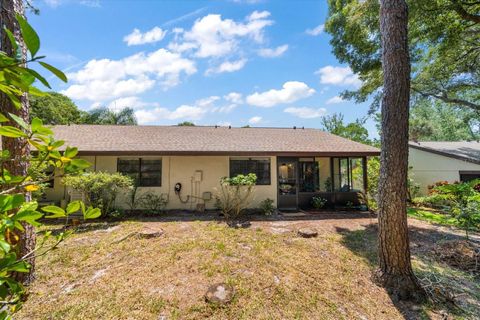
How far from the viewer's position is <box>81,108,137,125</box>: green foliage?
92.0ft

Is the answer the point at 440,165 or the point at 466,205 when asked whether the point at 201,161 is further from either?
the point at 440,165

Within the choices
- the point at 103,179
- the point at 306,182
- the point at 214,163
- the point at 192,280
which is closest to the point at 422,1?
the point at 306,182

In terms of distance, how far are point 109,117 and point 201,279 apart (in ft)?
97.0

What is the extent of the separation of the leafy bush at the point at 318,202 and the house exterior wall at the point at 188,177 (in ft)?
6.12

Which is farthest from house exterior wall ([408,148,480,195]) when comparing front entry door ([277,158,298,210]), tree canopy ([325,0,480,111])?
front entry door ([277,158,298,210])

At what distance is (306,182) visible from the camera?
1166 cm

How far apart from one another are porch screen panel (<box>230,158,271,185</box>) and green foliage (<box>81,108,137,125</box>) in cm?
2376

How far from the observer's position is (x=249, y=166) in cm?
1003

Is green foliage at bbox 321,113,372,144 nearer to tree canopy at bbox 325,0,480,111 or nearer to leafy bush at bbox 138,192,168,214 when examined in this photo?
tree canopy at bbox 325,0,480,111

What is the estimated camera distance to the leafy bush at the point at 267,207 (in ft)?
29.7

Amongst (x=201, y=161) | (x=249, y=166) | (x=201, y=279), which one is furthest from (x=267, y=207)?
(x=201, y=279)

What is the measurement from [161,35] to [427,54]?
36.6 feet

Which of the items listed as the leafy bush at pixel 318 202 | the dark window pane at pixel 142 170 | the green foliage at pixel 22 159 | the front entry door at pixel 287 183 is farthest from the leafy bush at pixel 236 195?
the green foliage at pixel 22 159

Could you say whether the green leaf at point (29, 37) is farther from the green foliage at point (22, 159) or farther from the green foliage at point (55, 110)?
the green foliage at point (55, 110)
